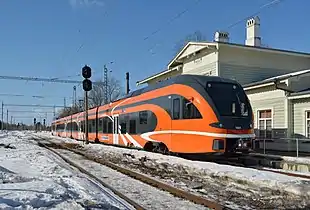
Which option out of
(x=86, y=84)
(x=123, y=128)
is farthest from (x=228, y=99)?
(x=86, y=84)

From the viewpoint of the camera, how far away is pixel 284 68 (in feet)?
98.8

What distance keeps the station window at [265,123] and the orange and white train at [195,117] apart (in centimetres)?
760

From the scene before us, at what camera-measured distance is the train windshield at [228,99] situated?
1462cm

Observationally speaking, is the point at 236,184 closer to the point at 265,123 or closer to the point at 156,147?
the point at 156,147

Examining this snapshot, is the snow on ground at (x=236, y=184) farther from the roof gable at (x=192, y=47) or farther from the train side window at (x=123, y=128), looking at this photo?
the roof gable at (x=192, y=47)

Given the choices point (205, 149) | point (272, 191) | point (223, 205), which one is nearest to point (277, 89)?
point (205, 149)

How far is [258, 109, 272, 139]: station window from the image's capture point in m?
22.8

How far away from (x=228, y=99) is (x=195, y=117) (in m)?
1.49

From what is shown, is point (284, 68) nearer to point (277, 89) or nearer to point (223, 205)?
point (277, 89)

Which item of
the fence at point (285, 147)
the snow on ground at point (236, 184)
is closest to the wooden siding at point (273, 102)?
the fence at point (285, 147)

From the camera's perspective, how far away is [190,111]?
15.2 metres

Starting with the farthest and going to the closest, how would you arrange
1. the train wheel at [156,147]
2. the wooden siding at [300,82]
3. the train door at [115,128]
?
the train door at [115,128]
the wooden siding at [300,82]
the train wheel at [156,147]

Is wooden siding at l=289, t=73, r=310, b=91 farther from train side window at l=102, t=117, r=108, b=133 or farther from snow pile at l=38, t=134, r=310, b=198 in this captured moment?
train side window at l=102, t=117, r=108, b=133

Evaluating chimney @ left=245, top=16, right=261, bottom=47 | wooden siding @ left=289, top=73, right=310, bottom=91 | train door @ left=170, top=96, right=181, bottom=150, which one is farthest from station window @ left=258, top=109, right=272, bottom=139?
chimney @ left=245, top=16, right=261, bottom=47
